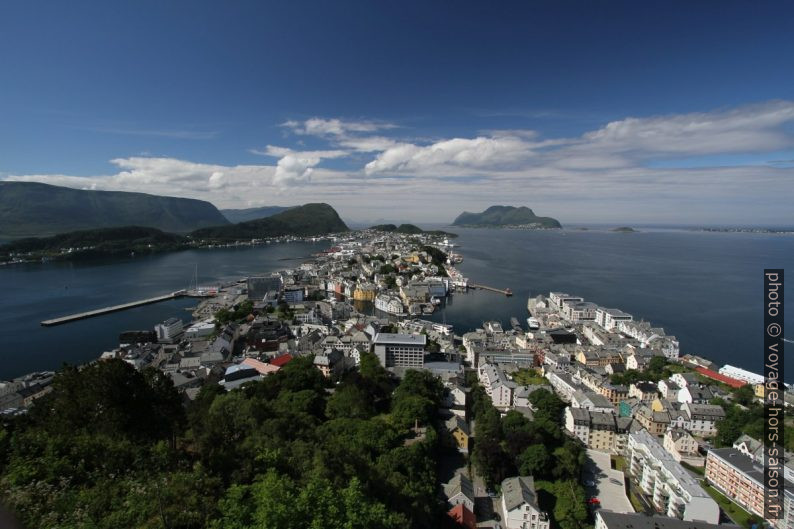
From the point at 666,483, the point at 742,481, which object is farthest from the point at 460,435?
the point at 742,481

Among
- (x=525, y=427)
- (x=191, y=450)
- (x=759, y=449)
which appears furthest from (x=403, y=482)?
(x=759, y=449)

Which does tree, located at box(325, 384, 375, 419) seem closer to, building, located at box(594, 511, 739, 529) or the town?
the town

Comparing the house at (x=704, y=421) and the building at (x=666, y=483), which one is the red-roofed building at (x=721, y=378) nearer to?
the house at (x=704, y=421)

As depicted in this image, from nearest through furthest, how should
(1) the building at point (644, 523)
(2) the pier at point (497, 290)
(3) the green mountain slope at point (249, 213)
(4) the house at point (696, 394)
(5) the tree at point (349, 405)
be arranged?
(1) the building at point (644, 523) < (5) the tree at point (349, 405) < (4) the house at point (696, 394) < (2) the pier at point (497, 290) < (3) the green mountain slope at point (249, 213)

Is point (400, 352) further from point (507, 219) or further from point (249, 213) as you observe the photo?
point (249, 213)

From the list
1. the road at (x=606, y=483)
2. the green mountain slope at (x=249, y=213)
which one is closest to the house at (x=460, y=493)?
the road at (x=606, y=483)

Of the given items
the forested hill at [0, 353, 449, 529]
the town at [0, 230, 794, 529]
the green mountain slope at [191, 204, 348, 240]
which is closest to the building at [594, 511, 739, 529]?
the town at [0, 230, 794, 529]
